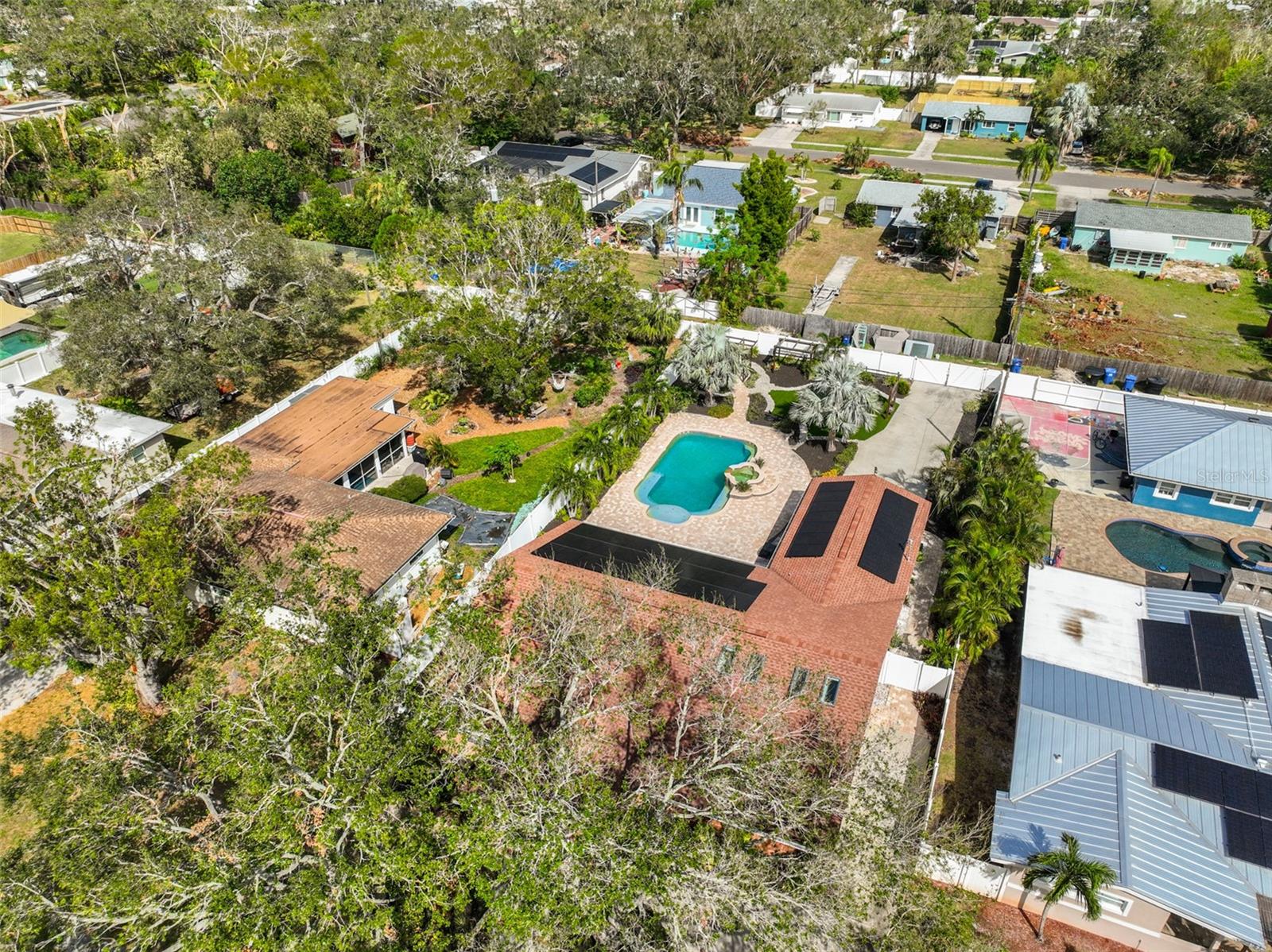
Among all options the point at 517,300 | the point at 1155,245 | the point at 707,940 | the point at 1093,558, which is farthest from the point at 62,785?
the point at 1155,245

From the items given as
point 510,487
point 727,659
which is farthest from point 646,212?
point 727,659

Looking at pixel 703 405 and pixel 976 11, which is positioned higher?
pixel 976 11

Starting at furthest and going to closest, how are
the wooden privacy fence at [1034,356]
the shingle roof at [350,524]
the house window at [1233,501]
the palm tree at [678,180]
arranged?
the palm tree at [678,180] < the wooden privacy fence at [1034,356] < the house window at [1233,501] < the shingle roof at [350,524]

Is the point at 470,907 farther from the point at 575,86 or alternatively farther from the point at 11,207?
the point at 575,86

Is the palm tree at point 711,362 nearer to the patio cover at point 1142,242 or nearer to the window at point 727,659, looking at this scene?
the window at point 727,659

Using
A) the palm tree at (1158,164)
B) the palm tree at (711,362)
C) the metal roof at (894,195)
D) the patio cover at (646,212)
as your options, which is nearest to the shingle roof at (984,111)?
the palm tree at (1158,164)

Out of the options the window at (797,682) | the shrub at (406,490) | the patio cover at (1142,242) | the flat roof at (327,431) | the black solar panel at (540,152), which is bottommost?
the shrub at (406,490)
